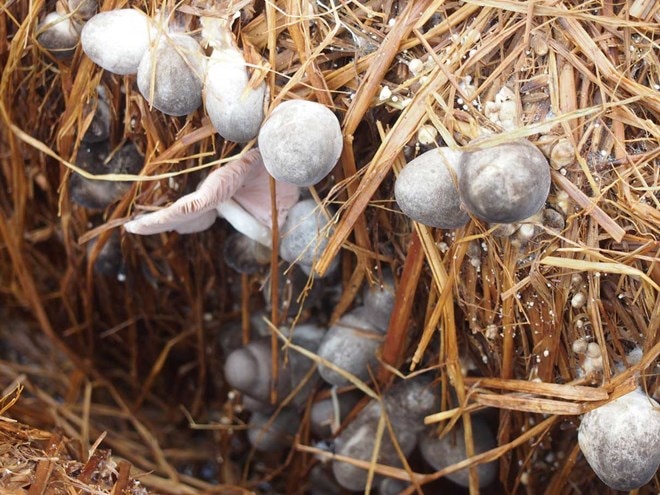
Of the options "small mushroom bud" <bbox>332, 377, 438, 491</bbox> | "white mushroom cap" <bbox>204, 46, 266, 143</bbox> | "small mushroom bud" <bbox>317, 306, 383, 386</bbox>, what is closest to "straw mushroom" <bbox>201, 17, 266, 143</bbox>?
"white mushroom cap" <bbox>204, 46, 266, 143</bbox>

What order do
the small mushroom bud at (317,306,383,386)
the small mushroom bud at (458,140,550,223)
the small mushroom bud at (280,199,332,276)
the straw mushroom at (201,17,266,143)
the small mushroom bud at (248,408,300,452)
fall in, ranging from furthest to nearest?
the small mushroom bud at (248,408,300,452), the small mushroom bud at (317,306,383,386), the small mushroom bud at (280,199,332,276), the straw mushroom at (201,17,266,143), the small mushroom bud at (458,140,550,223)

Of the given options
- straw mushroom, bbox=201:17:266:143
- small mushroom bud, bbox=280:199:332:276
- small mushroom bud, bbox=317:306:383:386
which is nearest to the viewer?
straw mushroom, bbox=201:17:266:143

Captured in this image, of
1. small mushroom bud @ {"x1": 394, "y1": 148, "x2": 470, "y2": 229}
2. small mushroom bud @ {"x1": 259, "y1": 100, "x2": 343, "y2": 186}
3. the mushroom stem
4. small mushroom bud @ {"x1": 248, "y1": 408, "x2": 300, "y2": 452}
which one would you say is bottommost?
small mushroom bud @ {"x1": 248, "y1": 408, "x2": 300, "y2": 452}

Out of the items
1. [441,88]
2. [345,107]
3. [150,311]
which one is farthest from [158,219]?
[150,311]

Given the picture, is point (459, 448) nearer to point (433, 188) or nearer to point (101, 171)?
point (433, 188)

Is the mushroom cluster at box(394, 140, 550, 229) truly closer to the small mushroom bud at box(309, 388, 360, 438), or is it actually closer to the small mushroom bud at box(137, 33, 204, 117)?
the small mushroom bud at box(137, 33, 204, 117)

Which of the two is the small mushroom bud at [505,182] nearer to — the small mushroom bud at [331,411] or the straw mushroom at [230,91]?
the straw mushroom at [230,91]

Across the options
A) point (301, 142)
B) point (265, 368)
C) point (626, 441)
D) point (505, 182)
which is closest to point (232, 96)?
point (301, 142)
